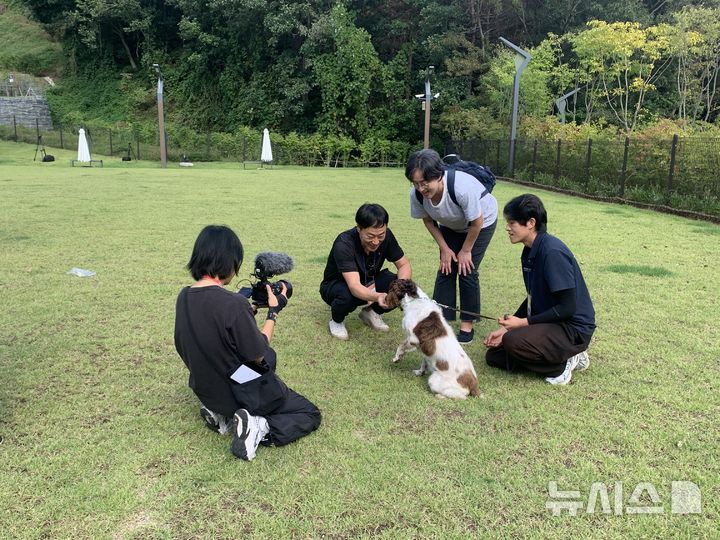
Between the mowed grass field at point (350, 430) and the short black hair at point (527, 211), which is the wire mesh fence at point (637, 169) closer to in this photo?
the mowed grass field at point (350, 430)

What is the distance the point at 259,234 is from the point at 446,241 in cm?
448

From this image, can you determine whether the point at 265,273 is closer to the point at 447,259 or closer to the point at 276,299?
the point at 276,299

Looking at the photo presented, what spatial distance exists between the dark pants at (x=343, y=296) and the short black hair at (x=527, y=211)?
1.38 meters

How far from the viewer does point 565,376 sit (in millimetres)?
3498

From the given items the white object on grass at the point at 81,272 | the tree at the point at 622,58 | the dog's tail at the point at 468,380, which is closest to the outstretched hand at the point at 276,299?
the dog's tail at the point at 468,380

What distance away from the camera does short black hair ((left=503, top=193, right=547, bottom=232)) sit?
3.32 metres

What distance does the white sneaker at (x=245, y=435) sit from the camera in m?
2.58

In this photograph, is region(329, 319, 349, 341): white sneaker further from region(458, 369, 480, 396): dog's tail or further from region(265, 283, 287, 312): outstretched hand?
region(265, 283, 287, 312): outstretched hand

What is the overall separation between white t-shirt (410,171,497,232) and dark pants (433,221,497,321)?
10 centimetres

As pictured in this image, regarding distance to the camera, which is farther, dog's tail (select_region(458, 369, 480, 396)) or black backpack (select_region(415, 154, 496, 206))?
black backpack (select_region(415, 154, 496, 206))

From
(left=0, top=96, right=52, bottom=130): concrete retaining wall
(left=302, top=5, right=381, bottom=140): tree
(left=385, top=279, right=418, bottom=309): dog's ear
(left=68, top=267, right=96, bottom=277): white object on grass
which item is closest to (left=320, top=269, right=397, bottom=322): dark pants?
(left=385, top=279, right=418, bottom=309): dog's ear

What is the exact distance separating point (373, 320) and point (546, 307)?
1579mm

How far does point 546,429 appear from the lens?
2.92 meters

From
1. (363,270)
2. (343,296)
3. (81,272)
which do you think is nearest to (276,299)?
(343,296)
